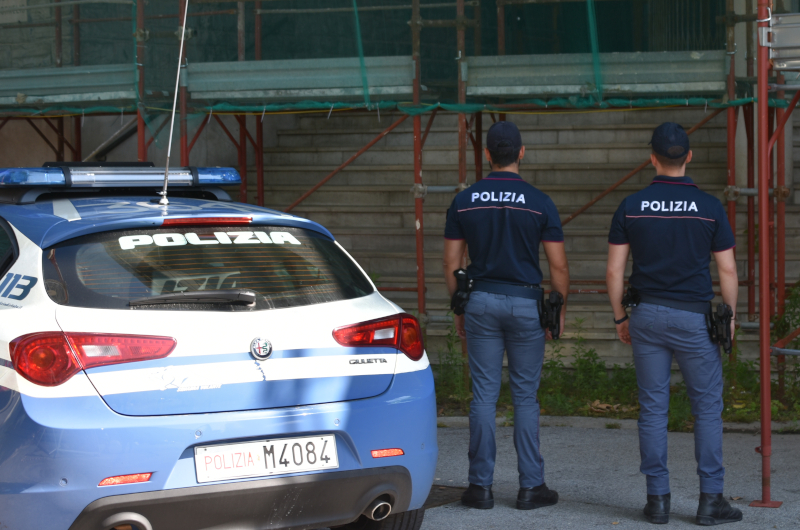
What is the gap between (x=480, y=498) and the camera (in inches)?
182

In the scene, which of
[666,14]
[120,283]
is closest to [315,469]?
[120,283]

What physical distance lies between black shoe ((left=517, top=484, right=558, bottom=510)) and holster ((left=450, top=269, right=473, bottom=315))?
95cm

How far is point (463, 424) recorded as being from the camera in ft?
21.2

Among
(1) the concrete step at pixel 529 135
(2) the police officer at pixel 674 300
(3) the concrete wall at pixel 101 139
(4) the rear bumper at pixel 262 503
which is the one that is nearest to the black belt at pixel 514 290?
(2) the police officer at pixel 674 300

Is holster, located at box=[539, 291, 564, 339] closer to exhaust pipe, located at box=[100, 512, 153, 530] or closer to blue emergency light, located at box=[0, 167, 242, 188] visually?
blue emergency light, located at box=[0, 167, 242, 188]

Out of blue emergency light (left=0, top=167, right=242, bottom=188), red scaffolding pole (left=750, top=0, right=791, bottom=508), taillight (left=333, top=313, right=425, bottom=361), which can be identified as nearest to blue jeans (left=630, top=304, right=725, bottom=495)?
red scaffolding pole (left=750, top=0, right=791, bottom=508)

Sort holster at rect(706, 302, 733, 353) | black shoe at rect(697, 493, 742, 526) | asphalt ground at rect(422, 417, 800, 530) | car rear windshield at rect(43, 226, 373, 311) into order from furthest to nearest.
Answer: asphalt ground at rect(422, 417, 800, 530), black shoe at rect(697, 493, 742, 526), holster at rect(706, 302, 733, 353), car rear windshield at rect(43, 226, 373, 311)

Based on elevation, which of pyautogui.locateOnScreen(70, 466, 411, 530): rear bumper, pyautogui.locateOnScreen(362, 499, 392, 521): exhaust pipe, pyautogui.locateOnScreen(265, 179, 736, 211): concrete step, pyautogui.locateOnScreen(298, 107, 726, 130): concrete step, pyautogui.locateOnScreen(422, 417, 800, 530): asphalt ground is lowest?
pyautogui.locateOnScreen(422, 417, 800, 530): asphalt ground

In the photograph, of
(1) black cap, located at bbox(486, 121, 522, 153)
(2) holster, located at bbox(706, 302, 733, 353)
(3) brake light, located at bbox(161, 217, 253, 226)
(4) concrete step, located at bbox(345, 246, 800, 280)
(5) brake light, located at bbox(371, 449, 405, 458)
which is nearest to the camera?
(5) brake light, located at bbox(371, 449, 405, 458)

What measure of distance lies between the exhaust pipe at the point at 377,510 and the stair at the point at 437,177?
4.57 metres

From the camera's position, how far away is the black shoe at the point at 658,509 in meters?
4.32

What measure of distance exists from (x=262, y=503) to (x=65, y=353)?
0.81 meters

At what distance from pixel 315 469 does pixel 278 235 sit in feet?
3.10

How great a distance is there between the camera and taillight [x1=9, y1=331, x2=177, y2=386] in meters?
2.97
